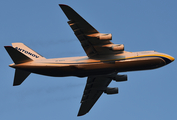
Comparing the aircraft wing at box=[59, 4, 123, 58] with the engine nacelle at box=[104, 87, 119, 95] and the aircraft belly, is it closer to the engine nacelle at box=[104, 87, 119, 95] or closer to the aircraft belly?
the aircraft belly

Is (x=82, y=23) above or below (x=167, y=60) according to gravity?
above

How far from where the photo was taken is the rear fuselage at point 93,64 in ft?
91.5

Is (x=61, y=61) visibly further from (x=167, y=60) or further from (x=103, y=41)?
(x=167, y=60)

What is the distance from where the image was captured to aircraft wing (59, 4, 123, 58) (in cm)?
2507

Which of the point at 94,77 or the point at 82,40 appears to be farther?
the point at 94,77

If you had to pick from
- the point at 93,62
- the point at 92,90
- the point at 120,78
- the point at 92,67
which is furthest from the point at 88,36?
the point at 92,90

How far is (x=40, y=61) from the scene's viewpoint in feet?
92.8

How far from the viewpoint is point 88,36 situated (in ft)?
86.5

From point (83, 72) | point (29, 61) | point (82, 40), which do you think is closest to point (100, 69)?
point (83, 72)

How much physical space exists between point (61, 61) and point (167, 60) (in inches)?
412

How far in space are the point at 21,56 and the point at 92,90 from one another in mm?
9745

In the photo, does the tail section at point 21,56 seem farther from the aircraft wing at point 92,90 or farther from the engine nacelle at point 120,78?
the engine nacelle at point 120,78

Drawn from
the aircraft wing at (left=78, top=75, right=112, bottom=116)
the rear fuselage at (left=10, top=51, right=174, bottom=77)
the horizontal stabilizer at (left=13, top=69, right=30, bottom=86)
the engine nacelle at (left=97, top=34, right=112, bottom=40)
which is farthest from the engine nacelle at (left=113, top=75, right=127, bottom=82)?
the horizontal stabilizer at (left=13, top=69, right=30, bottom=86)

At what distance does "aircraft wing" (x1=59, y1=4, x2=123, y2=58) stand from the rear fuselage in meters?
0.76
